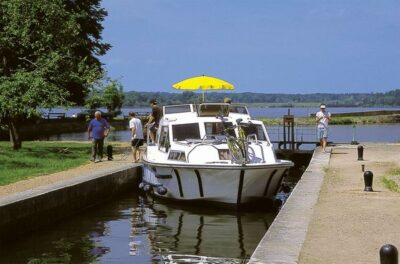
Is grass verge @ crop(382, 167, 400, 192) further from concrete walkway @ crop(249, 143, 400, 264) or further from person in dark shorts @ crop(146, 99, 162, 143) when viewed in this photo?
person in dark shorts @ crop(146, 99, 162, 143)

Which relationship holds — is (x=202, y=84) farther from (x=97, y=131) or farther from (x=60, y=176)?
(x=60, y=176)

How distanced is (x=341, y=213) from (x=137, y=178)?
37.8ft

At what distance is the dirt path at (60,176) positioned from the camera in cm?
1641

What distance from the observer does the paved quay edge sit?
8617mm

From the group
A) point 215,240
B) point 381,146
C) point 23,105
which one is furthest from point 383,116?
point 215,240

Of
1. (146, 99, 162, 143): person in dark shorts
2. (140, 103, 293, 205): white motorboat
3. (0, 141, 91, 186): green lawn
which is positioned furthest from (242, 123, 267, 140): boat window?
(0, 141, 91, 186): green lawn

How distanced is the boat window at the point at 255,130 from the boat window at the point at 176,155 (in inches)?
94.0

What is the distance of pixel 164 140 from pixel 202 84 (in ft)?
14.5

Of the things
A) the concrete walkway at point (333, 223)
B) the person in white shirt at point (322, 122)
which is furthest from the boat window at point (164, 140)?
the person in white shirt at point (322, 122)

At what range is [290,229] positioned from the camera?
1047cm

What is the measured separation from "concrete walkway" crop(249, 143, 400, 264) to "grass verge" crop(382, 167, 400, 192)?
0.04m

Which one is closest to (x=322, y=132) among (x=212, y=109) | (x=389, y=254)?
(x=212, y=109)

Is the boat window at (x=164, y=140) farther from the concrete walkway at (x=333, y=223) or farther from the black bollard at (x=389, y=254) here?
the black bollard at (x=389, y=254)

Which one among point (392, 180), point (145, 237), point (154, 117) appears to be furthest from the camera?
point (154, 117)
